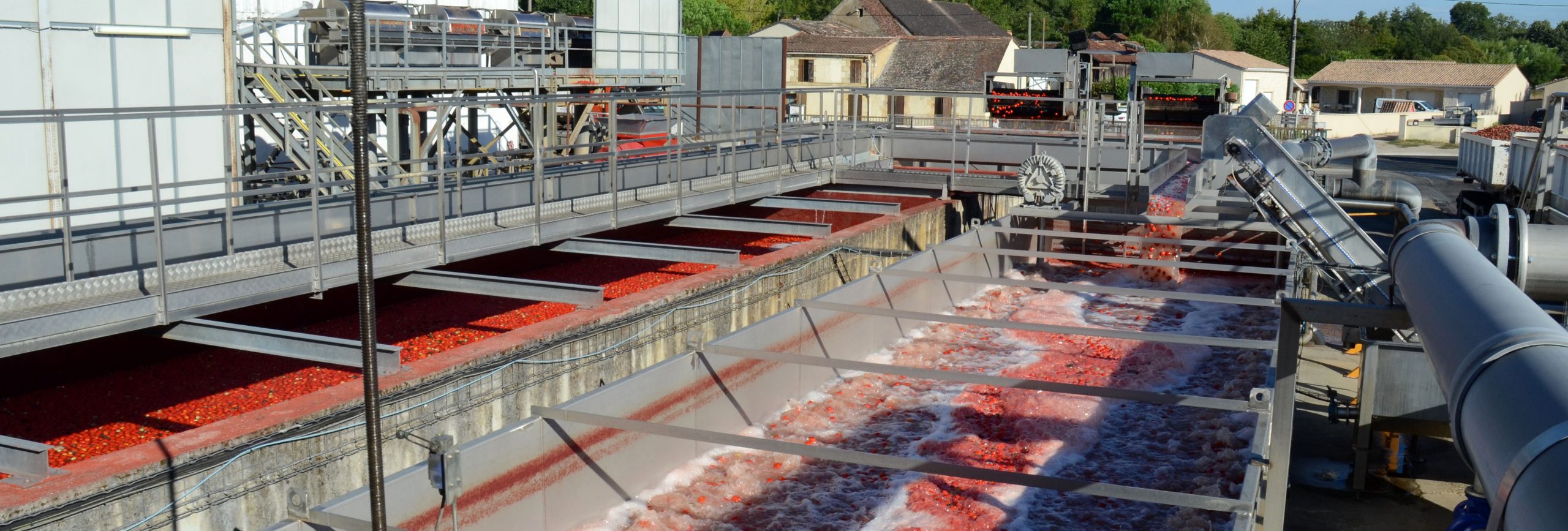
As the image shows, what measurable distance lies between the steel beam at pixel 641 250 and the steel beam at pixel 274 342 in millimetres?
3490

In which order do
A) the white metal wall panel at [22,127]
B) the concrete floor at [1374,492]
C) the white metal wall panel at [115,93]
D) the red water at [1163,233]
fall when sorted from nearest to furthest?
the concrete floor at [1374,492] < the white metal wall panel at [22,127] < the white metal wall panel at [115,93] < the red water at [1163,233]

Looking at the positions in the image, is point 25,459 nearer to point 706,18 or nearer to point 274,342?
point 274,342

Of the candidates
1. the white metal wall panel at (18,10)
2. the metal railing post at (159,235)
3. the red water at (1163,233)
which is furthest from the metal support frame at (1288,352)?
the white metal wall panel at (18,10)

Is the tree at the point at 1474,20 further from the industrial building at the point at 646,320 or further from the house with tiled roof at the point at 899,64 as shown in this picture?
the industrial building at the point at 646,320

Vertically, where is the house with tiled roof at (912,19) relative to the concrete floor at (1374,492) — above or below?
above

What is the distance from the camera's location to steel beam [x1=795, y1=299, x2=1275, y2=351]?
8.58 meters

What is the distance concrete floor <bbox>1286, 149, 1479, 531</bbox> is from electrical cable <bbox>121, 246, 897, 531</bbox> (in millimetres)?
5181

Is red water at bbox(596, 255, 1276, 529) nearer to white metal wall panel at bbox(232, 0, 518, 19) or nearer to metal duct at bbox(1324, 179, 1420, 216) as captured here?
metal duct at bbox(1324, 179, 1420, 216)

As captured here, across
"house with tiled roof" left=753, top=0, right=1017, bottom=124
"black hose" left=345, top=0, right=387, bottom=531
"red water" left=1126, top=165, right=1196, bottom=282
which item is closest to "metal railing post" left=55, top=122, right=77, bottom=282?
"black hose" left=345, top=0, right=387, bottom=531

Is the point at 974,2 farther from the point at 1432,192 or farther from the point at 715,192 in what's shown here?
the point at 715,192

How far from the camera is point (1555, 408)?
300 cm

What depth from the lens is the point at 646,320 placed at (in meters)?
10.2

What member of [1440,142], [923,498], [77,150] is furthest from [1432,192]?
[77,150]

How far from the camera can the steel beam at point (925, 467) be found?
5.82 meters
